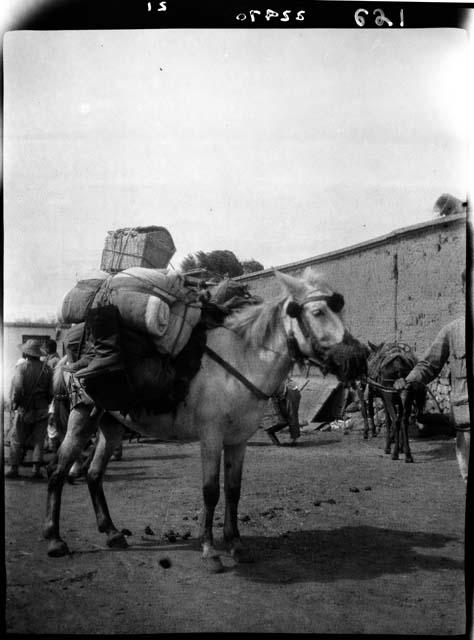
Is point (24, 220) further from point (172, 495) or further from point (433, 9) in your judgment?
point (433, 9)

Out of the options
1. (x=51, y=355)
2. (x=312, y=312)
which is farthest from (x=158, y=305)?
(x=51, y=355)

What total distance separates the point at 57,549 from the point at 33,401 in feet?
7.92

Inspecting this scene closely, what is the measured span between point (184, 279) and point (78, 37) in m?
1.74

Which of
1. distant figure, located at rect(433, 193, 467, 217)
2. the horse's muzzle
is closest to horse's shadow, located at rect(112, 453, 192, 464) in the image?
the horse's muzzle

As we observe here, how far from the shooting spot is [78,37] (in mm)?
3934

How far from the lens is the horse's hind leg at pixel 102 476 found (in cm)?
426

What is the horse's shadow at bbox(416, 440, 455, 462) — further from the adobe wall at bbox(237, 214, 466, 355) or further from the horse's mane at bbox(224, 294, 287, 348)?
the horse's mane at bbox(224, 294, 287, 348)

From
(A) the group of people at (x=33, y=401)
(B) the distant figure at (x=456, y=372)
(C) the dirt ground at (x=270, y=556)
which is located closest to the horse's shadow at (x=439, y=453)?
(C) the dirt ground at (x=270, y=556)

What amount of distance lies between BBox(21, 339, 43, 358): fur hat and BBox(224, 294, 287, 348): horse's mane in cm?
198

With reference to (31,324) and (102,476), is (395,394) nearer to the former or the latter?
(102,476)

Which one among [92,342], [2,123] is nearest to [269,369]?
[92,342]

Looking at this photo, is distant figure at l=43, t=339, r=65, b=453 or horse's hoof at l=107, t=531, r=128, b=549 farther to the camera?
distant figure at l=43, t=339, r=65, b=453

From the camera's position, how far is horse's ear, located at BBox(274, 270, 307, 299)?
12.9 ft

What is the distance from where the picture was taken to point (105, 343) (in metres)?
3.86
